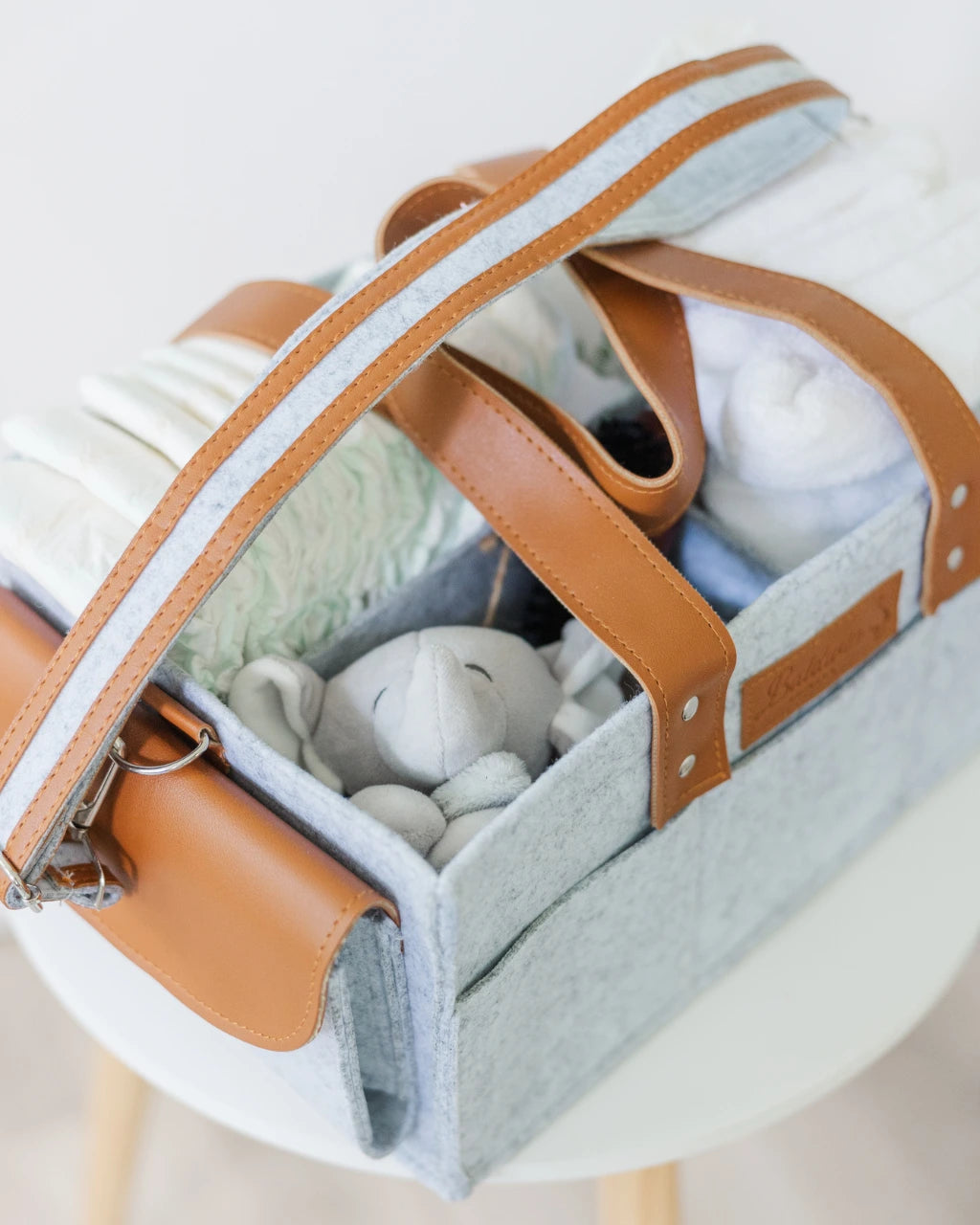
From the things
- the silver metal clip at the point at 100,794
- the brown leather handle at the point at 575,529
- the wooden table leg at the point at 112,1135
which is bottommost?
the wooden table leg at the point at 112,1135

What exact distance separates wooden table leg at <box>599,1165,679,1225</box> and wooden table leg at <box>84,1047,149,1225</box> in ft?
0.94

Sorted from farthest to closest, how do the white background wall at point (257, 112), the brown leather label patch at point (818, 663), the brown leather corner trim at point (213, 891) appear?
the white background wall at point (257, 112)
the brown leather label patch at point (818, 663)
the brown leather corner trim at point (213, 891)

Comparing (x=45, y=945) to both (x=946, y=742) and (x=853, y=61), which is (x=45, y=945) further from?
(x=853, y=61)

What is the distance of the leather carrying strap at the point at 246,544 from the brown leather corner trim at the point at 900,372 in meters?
0.09

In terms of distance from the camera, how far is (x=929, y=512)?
0.53m

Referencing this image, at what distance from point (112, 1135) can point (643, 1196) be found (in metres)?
0.33

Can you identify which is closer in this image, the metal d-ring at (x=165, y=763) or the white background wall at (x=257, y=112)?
the metal d-ring at (x=165, y=763)

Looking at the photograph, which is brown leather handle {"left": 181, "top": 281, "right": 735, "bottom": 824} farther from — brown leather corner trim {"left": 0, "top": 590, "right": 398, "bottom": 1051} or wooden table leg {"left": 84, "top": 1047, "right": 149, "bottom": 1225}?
wooden table leg {"left": 84, "top": 1047, "right": 149, "bottom": 1225}

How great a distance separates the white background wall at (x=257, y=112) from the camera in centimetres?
71

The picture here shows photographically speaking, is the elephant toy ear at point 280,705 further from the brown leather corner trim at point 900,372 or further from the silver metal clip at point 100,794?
the brown leather corner trim at point 900,372

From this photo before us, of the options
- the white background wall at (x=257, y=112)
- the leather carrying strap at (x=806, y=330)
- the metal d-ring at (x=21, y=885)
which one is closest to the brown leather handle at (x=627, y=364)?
the leather carrying strap at (x=806, y=330)

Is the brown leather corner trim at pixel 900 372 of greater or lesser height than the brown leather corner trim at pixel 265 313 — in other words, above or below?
above

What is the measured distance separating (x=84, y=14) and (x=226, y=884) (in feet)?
1.70

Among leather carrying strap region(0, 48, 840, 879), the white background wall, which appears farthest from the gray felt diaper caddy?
the white background wall
